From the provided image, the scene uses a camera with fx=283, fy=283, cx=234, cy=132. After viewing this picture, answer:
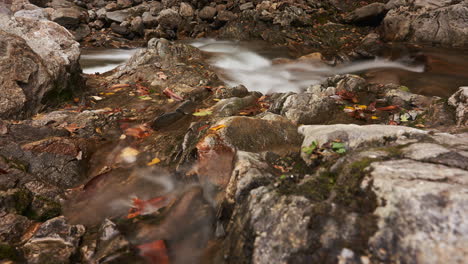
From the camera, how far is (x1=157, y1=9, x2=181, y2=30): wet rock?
57.5ft

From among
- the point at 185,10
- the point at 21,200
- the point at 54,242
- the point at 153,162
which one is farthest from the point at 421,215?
the point at 185,10

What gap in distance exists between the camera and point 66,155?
4.19 meters

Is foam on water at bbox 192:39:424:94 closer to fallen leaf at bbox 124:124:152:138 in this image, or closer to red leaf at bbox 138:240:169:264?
fallen leaf at bbox 124:124:152:138

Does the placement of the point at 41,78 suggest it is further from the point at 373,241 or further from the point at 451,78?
the point at 451,78

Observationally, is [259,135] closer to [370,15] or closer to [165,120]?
[165,120]

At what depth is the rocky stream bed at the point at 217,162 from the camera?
2010 millimetres

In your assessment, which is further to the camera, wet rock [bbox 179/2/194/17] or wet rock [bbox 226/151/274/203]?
wet rock [bbox 179/2/194/17]

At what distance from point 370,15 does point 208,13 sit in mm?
9329

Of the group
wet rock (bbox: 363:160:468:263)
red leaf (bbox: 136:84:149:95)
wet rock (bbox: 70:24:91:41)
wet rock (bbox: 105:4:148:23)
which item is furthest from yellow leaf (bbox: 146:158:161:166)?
wet rock (bbox: 105:4:148:23)

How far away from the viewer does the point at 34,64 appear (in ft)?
18.1

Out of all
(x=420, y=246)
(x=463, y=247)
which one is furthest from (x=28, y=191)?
(x=463, y=247)

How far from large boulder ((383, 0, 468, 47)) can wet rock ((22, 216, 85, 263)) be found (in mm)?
14455

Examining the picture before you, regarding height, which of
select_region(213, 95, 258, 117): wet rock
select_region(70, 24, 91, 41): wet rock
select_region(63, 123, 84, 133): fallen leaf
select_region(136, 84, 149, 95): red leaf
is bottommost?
select_region(70, 24, 91, 41): wet rock

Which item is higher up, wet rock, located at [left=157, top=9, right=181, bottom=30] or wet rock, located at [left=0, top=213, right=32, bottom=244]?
wet rock, located at [left=0, top=213, right=32, bottom=244]
